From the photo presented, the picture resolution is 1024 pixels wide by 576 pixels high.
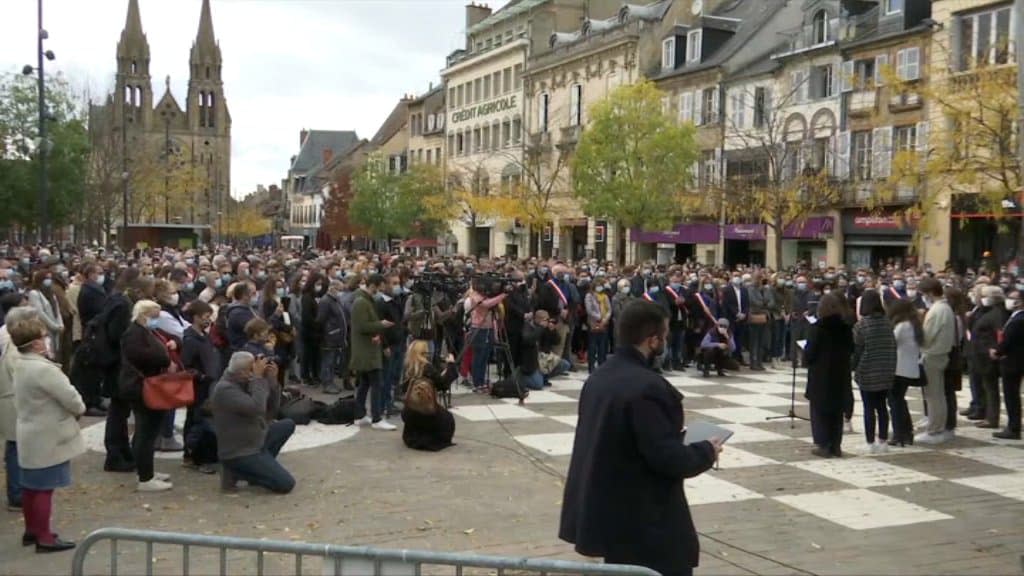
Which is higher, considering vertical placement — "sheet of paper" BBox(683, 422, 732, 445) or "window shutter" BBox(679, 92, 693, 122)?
"window shutter" BBox(679, 92, 693, 122)

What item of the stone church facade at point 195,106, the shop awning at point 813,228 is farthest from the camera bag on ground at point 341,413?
the stone church facade at point 195,106

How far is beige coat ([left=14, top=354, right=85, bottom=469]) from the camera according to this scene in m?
6.85

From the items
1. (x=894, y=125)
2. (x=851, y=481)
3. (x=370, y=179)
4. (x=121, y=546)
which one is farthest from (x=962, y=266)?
(x=370, y=179)

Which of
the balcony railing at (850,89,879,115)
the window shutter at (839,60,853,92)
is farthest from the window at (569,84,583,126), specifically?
the balcony railing at (850,89,879,115)

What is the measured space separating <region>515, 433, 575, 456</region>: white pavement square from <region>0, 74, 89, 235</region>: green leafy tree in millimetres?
33279

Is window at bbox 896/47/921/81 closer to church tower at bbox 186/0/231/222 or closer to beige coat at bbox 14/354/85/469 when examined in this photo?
beige coat at bbox 14/354/85/469

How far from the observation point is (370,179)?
66688 mm

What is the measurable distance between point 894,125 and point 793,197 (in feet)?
14.3

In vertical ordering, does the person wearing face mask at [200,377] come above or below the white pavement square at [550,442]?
above

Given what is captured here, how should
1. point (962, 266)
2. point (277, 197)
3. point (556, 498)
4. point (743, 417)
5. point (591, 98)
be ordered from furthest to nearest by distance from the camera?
point (277, 197)
point (591, 98)
point (962, 266)
point (743, 417)
point (556, 498)

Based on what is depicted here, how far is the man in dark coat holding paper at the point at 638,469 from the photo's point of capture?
13.9 ft

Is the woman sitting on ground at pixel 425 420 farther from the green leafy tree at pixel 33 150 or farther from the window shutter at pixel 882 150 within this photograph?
the green leafy tree at pixel 33 150

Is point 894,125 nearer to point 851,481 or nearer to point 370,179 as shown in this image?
point 851,481

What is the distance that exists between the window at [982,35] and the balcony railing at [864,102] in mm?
3634
